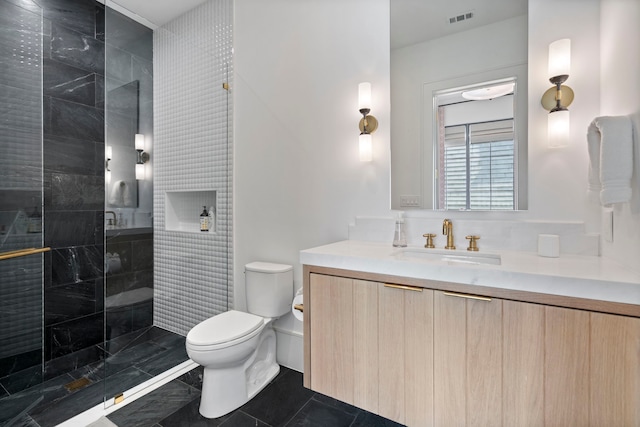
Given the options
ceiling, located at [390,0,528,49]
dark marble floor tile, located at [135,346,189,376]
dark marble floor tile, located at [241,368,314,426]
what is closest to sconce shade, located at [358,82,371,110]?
ceiling, located at [390,0,528,49]

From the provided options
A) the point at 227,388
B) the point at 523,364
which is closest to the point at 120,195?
the point at 227,388

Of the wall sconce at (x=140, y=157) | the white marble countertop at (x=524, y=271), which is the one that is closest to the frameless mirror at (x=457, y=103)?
the white marble countertop at (x=524, y=271)

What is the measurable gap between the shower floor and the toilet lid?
2.02 ft

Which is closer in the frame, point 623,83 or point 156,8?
point 623,83

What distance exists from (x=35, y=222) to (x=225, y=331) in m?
1.47

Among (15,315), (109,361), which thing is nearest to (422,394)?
(109,361)

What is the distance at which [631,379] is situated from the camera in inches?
33.4

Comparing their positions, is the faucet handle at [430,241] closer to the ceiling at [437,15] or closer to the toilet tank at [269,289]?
the toilet tank at [269,289]

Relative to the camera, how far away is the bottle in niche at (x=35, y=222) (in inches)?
74.5

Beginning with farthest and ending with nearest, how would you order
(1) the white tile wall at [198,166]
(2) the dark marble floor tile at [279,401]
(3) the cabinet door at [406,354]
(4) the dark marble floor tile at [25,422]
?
(1) the white tile wall at [198,166] < (2) the dark marble floor tile at [279,401] < (4) the dark marble floor tile at [25,422] < (3) the cabinet door at [406,354]

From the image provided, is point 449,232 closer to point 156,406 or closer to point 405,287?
point 405,287

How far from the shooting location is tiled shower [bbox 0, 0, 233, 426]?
1836mm

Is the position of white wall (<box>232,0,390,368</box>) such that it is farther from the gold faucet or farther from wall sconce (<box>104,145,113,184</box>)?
wall sconce (<box>104,145,113,184</box>)

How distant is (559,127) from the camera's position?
131cm
